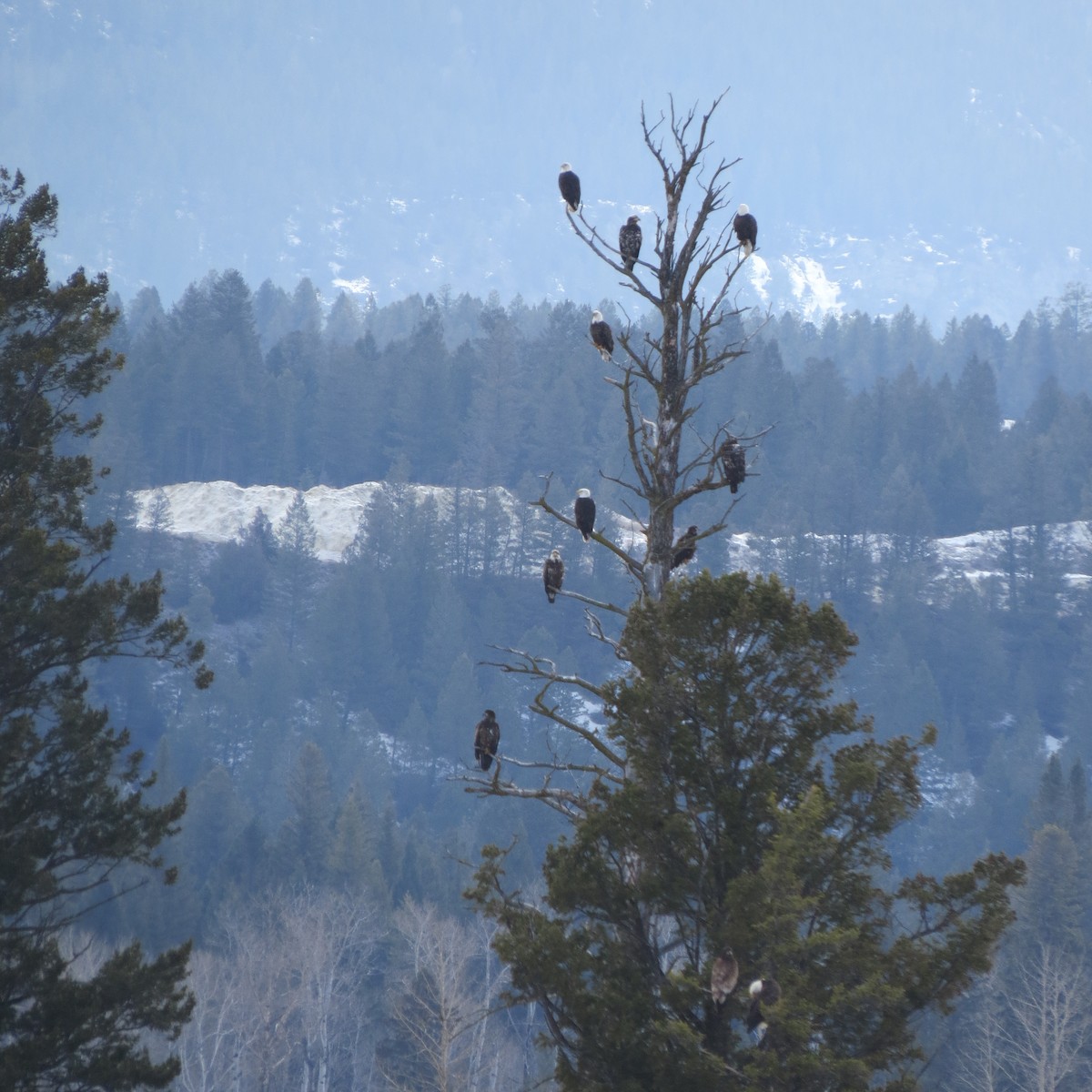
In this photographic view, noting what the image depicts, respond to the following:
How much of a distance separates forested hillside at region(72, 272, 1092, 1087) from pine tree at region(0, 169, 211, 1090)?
104 ft

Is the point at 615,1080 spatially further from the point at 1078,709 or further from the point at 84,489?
the point at 1078,709

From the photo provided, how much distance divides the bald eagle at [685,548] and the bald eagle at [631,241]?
6.04 ft

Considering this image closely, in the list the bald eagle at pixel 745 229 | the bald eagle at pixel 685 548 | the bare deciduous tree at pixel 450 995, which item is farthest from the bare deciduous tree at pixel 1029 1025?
the bald eagle at pixel 745 229

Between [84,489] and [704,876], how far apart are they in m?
7.16

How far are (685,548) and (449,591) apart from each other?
250 ft

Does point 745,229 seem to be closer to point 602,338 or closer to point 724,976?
point 602,338

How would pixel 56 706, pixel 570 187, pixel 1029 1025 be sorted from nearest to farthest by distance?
pixel 570 187
pixel 56 706
pixel 1029 1025

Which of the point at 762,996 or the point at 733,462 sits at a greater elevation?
the point at 733,462

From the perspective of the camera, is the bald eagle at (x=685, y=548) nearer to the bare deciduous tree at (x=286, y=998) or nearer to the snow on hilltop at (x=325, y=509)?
the bare deciduous tree at (x=286, y=998)

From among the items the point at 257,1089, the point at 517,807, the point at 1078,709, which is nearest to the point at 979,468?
the point at 1078,709

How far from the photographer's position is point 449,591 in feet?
278

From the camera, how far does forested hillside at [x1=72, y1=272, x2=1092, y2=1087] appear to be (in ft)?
175

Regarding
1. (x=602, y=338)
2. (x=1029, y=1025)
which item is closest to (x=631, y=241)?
(x=602, y=338)

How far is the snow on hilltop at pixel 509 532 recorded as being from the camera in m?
86.6
